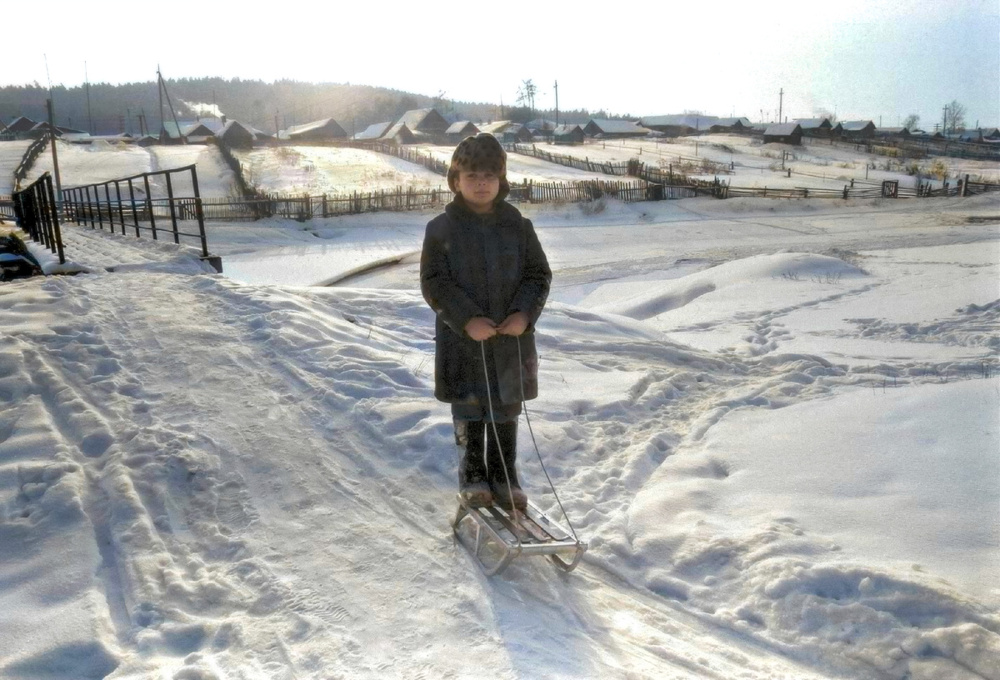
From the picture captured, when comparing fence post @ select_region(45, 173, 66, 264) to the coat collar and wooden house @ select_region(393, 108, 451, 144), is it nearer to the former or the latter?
the coat collar

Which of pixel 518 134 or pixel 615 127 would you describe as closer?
pixel 518 134

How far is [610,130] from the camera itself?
72625mm

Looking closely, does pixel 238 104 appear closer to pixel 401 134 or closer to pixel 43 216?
pixel 401 134

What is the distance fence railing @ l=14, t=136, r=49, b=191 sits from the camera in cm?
3728

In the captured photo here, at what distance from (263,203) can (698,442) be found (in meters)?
26.0

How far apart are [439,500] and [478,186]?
1492 mm

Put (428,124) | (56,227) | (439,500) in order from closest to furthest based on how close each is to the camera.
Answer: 1. (439,500)
2. (56,227)
3. (428,124)

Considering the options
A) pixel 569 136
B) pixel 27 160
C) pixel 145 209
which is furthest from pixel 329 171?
pixel 569 136

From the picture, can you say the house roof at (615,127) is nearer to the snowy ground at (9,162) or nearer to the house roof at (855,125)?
the house roof at (855,125)

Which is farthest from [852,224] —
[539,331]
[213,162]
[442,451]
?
[213,162]

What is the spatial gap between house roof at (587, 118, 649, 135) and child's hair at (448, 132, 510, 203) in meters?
72.9

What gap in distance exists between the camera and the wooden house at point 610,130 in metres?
71.9

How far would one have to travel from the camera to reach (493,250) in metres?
2.84

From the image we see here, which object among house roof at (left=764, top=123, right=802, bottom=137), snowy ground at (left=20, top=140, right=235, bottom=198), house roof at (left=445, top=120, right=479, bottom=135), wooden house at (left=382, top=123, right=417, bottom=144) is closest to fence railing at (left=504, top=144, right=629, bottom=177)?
house roof at (left=445, top=120, right=479, bottom=135)
